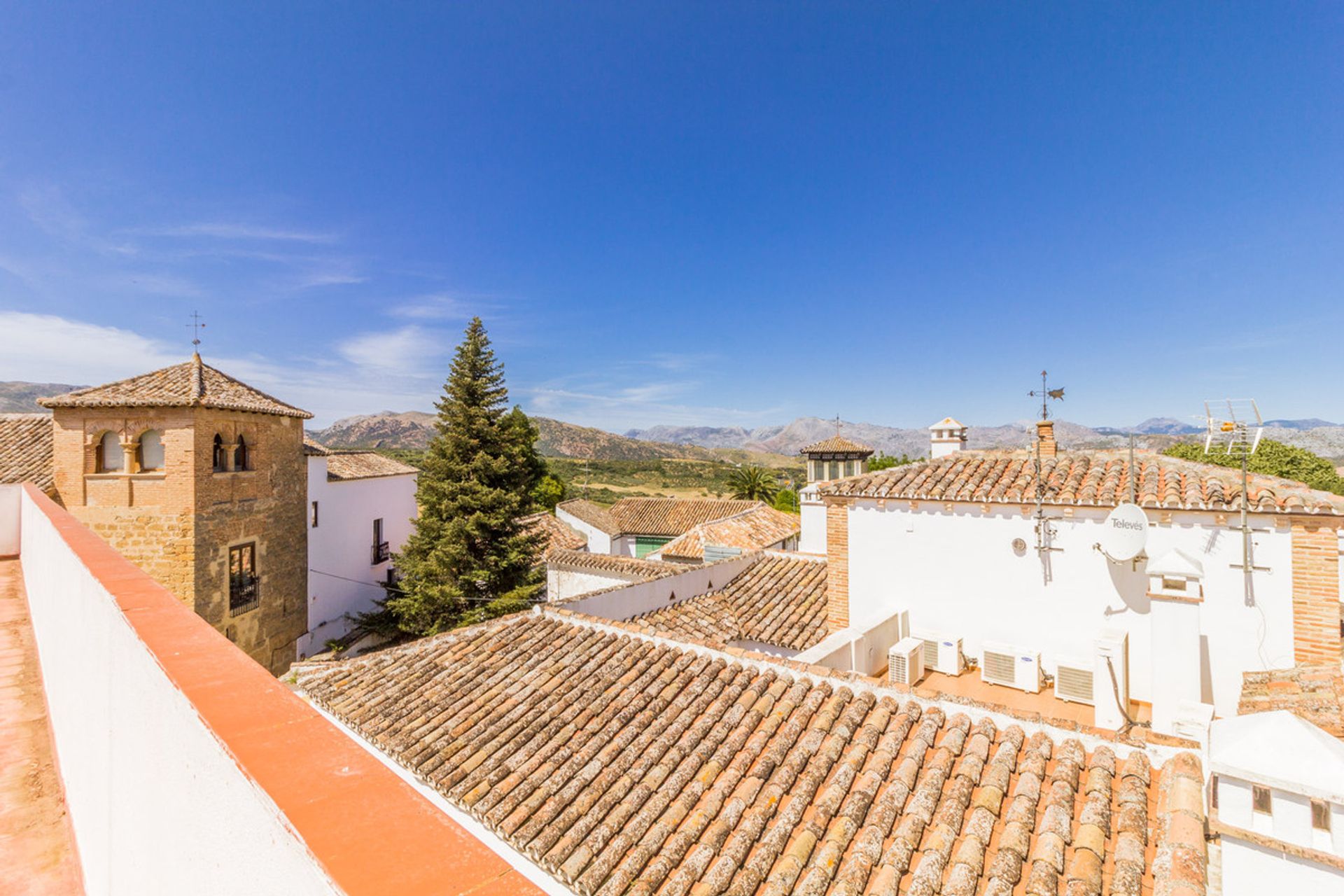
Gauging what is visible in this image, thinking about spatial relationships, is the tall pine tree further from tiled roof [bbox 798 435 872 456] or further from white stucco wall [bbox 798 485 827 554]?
tiled roof [bbox 798 435 872 456]

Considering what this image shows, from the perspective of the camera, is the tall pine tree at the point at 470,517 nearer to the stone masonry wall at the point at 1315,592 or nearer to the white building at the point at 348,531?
the white building at the point at 348,531

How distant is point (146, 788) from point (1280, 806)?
17.0 feet

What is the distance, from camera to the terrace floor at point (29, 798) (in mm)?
2031

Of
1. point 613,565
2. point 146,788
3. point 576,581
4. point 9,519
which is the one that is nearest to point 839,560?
point 613,565

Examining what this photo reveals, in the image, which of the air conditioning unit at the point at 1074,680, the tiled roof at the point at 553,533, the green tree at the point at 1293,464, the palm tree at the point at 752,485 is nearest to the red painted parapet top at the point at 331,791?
the air conditioning unit at the point at 1074,680

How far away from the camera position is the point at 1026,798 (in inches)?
163

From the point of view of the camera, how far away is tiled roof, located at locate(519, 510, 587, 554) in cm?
2044

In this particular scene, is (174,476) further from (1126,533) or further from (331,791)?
(1126,533)

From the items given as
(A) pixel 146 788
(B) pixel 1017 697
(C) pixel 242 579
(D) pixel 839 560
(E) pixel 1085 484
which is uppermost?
(E) pixel 1085 484

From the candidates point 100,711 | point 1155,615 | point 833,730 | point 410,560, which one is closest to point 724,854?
point 833,730

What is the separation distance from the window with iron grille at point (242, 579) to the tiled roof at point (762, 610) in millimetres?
11445

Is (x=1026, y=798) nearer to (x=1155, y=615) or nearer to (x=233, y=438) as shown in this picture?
(x=1155, y=615)

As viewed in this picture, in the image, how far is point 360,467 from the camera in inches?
867

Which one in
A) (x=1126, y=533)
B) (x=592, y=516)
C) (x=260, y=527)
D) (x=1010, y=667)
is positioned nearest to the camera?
(x=1126, y=533)
